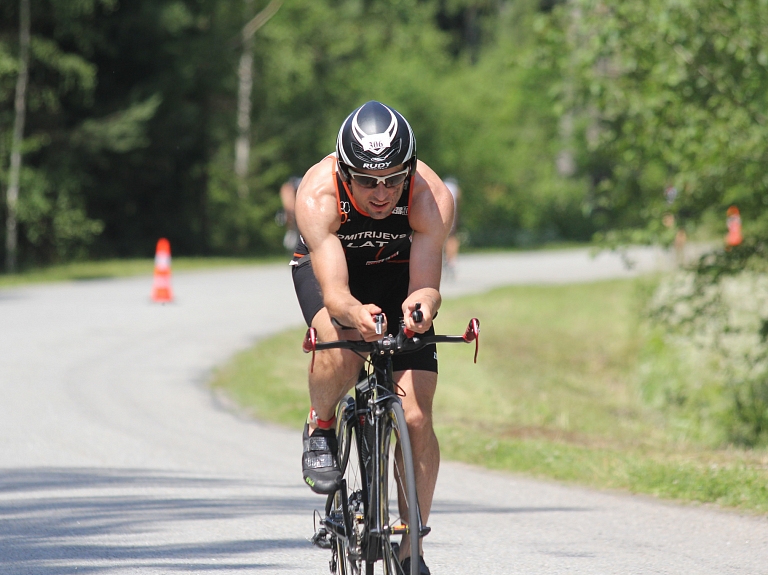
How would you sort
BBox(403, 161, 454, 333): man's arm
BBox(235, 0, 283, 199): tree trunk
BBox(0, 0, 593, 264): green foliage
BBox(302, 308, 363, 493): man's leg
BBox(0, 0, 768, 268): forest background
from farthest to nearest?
BBox(235, 0, 283, 199): tree trunk → BBox(0, 0, 593, 264): green foliage → BBox(0, 0, 768, 268): forest background → BBox(302, 308, 363, 493): man's leg → BBox(403, 161, 454, 333): man's arm

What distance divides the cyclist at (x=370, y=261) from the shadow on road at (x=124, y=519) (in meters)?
0.95

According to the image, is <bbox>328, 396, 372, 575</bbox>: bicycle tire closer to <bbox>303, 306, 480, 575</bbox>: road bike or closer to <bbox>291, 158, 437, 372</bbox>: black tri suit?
<bbox>303, 306, 480, 575</bbox>: road bike

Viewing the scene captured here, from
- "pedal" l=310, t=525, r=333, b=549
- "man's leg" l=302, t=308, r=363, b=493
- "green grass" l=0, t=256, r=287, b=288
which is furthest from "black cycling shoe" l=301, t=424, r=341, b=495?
"green grass" l=0, t=256, r=287, b=288

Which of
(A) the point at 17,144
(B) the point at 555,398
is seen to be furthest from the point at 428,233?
(A) the point at 17,144

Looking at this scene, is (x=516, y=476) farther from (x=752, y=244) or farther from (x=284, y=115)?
(x=284, y=115)

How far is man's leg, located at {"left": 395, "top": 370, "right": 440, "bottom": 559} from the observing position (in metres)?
4.52

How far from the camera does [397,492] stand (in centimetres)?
448

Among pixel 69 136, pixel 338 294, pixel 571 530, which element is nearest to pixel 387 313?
pixel 338 294

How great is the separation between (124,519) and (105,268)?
2001 centimetres

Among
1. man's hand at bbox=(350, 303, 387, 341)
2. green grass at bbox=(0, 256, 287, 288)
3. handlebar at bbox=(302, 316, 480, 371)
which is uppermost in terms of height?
green grass at bbox=(0, 256, 287, 288)

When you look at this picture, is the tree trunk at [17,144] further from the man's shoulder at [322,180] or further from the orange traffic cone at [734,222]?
the man's shoulder at [322,180]

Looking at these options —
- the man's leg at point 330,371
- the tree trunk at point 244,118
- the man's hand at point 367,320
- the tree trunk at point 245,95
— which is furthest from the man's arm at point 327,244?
the tree trunk at point 244,118

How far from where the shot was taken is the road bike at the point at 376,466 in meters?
4.25

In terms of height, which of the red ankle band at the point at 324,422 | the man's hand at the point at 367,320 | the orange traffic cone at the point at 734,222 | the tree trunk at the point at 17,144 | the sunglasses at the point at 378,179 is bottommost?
the red ankle band at the point at 324,422
